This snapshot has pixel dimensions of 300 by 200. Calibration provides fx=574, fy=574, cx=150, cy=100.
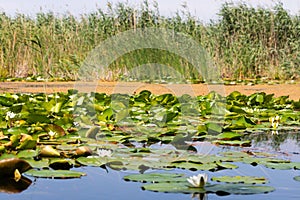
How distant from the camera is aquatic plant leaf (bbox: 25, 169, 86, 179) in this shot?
1.97 m

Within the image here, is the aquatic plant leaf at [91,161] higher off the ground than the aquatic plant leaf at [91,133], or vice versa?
the aquatic plant leaf at [91,133]

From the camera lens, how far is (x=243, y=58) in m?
10.7

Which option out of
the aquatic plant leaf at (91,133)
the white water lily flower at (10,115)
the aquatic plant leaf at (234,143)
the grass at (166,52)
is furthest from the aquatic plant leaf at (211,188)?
the grass at (166,52)

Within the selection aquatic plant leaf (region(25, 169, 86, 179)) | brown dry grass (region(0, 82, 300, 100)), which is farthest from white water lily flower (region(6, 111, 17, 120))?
brown dry grass (region(0, 82, 300, 100))

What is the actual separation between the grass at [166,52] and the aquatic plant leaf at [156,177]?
8.07 metres

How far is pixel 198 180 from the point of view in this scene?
1.77 metres

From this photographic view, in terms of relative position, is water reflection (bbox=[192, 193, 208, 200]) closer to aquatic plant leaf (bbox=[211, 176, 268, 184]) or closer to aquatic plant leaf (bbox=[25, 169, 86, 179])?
aquatic plant leaf (bbox=[211, 176, 268, 184])

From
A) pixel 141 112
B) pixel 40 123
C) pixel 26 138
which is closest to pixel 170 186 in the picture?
pixel 26 138

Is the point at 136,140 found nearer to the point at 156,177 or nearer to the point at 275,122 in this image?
the point at 156,177

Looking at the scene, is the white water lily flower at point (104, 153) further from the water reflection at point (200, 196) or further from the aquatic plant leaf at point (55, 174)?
the water reflection at point (200, 196)

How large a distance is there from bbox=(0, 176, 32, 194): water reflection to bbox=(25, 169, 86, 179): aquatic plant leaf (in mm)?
33

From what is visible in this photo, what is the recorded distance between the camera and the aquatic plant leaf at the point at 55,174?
197 centimetres

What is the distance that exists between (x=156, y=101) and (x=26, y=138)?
8.17ft

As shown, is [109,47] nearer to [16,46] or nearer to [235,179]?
[16,46]
